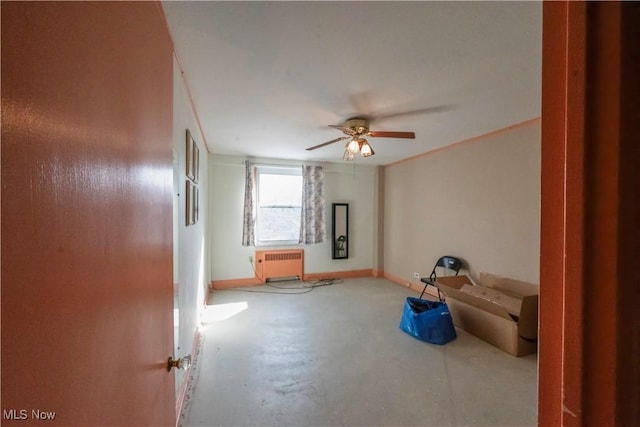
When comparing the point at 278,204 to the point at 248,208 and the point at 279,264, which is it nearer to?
the point at 248,208

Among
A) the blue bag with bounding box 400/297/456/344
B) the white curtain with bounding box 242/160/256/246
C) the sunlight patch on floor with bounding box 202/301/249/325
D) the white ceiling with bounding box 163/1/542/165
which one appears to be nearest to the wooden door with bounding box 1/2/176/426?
the white ceiling with bounding box 163/1/542/165

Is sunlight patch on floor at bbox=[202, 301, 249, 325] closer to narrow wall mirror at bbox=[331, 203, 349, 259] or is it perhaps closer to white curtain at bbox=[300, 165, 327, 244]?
white curtain at bbox=[300, 165, 327, 244]

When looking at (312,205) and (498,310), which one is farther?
(312,205)

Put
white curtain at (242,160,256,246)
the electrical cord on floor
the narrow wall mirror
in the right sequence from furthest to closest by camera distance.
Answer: the narrow wall mirror
white curtain at (242,160,256,246)
the electrical cord on floor

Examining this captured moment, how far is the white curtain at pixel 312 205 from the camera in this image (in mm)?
4695

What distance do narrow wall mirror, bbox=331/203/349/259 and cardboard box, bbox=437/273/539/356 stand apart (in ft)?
6.90

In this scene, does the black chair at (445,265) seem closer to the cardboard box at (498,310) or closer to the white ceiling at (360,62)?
the cardboard box at (498,310)

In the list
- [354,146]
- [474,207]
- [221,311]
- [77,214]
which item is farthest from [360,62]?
[221,311]

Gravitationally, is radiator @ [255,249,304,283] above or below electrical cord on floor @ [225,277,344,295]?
above

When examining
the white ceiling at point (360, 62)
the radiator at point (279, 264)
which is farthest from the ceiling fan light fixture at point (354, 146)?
the radiator at point (279, 264)

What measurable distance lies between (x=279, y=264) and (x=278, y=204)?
3.49 feet

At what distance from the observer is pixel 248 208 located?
4.36 meters

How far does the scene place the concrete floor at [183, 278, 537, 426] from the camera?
165 centimetres

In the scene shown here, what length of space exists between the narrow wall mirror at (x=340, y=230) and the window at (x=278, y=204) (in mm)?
673
